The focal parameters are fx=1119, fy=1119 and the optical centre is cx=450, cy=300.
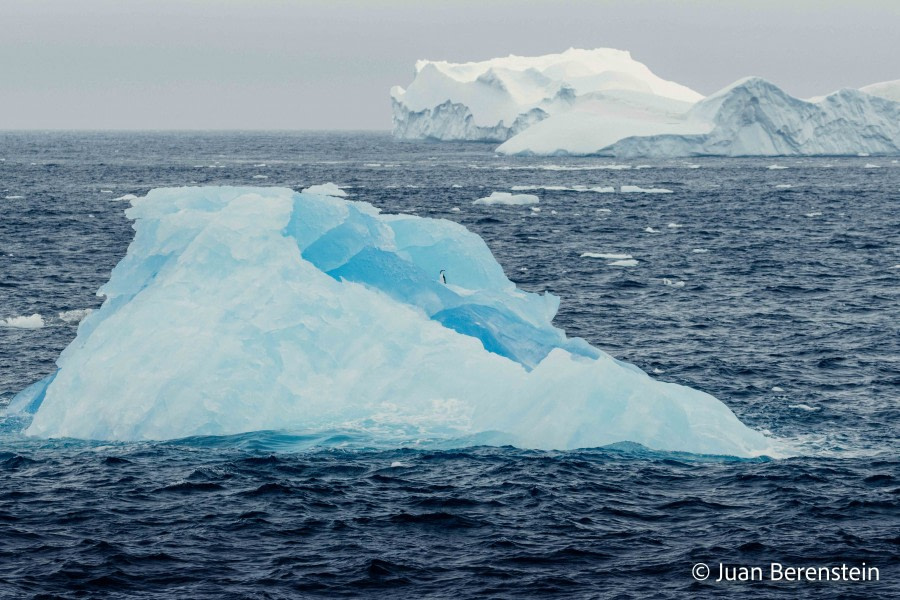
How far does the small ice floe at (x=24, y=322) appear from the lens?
2733cm

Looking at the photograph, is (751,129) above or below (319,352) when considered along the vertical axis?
above

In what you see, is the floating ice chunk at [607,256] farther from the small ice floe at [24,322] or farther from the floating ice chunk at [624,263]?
the small ice floe at [24,322]

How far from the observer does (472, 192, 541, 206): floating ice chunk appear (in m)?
60.0

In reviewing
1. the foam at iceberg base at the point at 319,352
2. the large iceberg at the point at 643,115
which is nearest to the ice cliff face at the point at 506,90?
the large iceberg at the point at 643,115

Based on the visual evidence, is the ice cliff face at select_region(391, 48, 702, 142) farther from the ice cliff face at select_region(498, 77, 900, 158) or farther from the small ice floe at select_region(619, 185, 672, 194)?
the small ice floe at select_region(619, 185, 672, 194)

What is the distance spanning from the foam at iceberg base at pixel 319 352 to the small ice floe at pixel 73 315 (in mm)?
7625

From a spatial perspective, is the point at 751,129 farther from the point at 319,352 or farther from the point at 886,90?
the point at 319,352

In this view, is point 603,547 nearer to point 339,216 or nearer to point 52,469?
point 52,469

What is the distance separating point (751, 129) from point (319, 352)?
278ft

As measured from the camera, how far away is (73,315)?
94.7ft

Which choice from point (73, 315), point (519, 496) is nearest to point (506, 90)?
point (73, 315)

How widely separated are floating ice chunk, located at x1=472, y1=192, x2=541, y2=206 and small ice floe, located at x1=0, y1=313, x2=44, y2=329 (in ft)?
114

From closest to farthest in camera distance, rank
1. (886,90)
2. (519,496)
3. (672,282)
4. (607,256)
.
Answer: (519,496)
(672,282)
(607,256)
(886,90)

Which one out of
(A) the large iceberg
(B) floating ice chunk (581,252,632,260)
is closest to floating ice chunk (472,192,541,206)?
(B) floating ice chunk (581,252,632,260)
